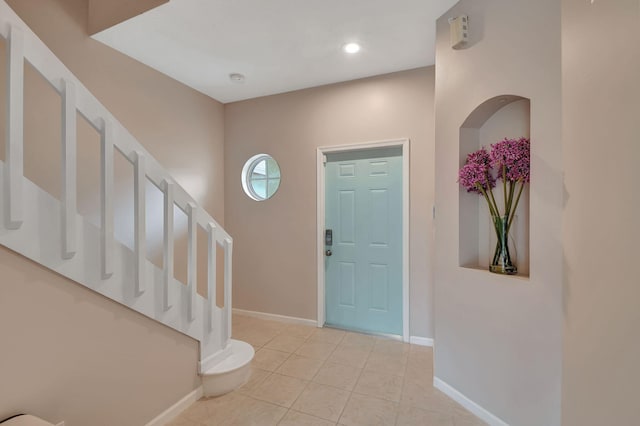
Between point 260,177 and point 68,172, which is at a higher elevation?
point 260,177

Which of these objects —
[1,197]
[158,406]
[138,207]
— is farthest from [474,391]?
[1,197]

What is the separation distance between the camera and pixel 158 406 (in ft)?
5.20

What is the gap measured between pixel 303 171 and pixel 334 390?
218cm

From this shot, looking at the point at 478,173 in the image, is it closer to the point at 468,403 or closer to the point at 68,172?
the point at 468,403

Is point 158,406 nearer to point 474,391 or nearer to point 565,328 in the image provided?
point 474,391

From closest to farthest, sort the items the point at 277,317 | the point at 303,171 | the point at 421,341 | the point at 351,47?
1. the point at 351,47
2. the point at 421,341
3. the point at 303,171
4. the point at 277,317

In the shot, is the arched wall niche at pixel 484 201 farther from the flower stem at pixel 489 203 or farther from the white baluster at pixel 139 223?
the white baluster at pixel 139 223

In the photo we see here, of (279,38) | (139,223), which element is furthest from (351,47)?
(139,223)

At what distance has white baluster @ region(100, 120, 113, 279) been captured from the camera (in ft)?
4.26

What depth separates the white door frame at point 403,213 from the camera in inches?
104

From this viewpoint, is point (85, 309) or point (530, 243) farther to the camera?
point (530, 243)

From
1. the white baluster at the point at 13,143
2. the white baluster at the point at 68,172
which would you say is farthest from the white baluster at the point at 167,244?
the white baluster at the point at 13,143

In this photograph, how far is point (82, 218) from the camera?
48.9 inches

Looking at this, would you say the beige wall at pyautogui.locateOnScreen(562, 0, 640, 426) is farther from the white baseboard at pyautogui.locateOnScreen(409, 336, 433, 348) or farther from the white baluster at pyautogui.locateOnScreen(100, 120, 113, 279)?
the white baluster at pyautogui.locateOnScreen(100, 120, 113, 279)
